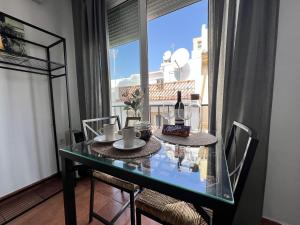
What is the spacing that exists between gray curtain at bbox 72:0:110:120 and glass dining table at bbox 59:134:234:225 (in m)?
1.20

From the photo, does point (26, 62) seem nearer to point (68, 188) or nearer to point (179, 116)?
point (68, 188)

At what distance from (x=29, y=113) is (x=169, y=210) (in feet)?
6.28

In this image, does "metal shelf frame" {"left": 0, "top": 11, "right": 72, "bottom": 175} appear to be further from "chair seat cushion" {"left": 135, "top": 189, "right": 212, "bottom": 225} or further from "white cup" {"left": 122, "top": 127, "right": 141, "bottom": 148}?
"chair seat cushion" {"left": 135, "top": 189, "right": 212, "bottom": 225}

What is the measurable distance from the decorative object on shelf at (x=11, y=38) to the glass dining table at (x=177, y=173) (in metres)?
1.45

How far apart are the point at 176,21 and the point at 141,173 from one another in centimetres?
175

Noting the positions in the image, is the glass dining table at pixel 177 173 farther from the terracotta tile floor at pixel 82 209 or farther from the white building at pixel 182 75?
the white building at pixel 182 75

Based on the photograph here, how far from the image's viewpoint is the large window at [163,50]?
62.8 inches

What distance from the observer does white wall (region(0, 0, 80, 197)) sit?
1636 mm

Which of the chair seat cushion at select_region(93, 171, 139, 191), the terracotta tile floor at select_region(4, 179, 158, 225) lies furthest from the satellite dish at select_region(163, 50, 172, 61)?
the terracotta tile floor at select_region(4, 179, 158, 225)

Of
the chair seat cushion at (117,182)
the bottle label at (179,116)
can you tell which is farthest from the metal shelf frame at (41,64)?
the bottle label at (179,116)

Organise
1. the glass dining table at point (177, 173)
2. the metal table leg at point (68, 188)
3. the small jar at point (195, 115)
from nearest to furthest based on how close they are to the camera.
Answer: the glass dining table at point (177, 173) < the metal table leg at point (68, 188) < the small jar at point (195, 115)

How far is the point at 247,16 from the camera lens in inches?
44.9

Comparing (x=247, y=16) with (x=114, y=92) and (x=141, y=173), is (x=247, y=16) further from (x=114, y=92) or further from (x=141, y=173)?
(x=114, y=92)

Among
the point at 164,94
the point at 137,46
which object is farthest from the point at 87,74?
the point at 164,94
